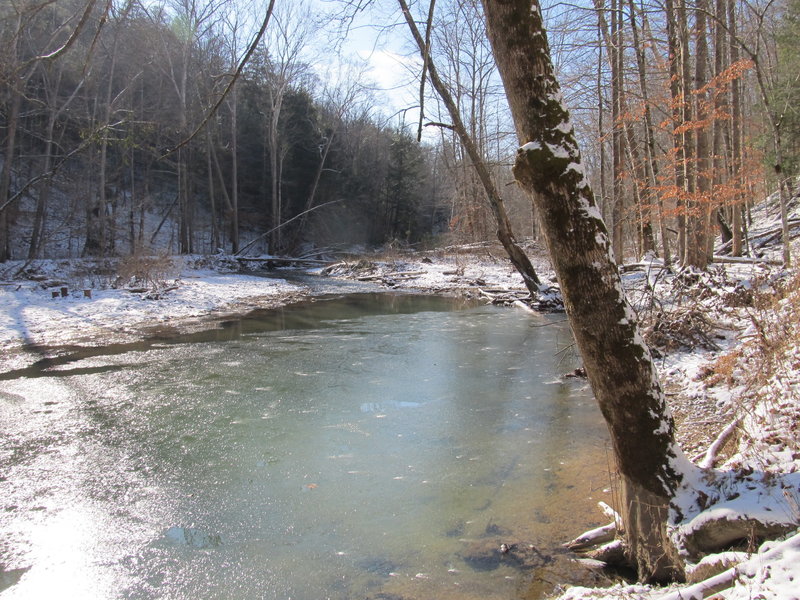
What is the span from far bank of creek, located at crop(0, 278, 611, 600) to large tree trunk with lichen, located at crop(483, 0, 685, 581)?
0.71 m

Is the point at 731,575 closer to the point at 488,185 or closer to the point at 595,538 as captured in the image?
the point at 595,538

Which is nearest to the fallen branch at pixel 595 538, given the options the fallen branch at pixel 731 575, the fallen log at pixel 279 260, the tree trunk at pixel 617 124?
the fallen branch at pixel 731 575

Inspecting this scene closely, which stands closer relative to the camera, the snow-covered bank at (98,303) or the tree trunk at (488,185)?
the tree trunk at (488,185)

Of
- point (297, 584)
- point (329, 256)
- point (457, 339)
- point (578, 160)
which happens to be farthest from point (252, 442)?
point (329, 256)

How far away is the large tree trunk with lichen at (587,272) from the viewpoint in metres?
2.91

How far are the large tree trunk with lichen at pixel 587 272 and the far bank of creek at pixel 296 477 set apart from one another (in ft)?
2.32

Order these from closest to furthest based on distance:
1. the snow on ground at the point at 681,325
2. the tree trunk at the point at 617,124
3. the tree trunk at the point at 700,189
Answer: the snow on ground at the point at 681,325
the tree trunk at the point at 700,189
the tree trunk at the point at 617,124

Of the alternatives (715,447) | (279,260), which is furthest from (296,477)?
(279,260)

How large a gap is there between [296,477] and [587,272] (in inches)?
126

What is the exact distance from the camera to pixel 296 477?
15.7 feet

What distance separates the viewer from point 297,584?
3287 millimetres

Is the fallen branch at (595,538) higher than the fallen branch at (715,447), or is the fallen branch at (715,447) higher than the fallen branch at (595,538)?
the fallen branch at (715,447)

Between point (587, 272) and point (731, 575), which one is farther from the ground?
point (587, 272)

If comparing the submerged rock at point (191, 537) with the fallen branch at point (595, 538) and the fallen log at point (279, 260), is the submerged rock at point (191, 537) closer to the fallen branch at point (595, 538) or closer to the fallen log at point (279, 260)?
the fallen branch at point (595, 538)
